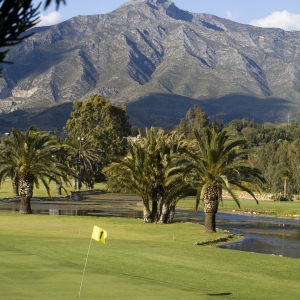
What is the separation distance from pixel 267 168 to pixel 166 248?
7790 cm

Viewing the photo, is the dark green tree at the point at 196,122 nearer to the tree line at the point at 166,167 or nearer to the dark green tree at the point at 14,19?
the tree line at the point at 166,167

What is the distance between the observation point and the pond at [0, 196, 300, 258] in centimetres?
3306

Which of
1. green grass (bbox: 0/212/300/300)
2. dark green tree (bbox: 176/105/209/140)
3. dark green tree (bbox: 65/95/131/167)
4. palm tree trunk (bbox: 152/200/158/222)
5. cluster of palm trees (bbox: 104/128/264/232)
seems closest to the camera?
green grass (bbox: 0/212/300/300)

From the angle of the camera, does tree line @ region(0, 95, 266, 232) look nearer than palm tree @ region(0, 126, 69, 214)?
Yes

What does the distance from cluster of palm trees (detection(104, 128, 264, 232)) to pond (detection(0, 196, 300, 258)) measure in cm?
286

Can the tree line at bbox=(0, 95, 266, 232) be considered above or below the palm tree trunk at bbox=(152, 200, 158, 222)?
above

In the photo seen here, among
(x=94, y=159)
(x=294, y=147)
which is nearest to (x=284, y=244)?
(x=94, y=159)

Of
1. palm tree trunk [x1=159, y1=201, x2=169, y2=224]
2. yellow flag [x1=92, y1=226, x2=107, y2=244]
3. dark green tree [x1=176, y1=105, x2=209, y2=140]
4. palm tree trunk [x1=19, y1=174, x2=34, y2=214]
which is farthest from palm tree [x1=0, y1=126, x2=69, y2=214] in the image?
dark green tree [x1=176, y1=105, x2=209, y2=140]

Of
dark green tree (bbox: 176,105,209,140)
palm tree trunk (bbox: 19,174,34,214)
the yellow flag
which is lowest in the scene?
the yellow flag

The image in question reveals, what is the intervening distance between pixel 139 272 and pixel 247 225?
1113 inches

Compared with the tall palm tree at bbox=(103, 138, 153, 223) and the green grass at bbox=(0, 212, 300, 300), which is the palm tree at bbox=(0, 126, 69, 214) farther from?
the green grass at bbox=(0, 212, 300, 300)

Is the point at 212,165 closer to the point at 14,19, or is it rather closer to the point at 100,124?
the point at 14,19

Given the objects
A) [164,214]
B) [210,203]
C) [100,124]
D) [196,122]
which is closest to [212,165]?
[210,203]

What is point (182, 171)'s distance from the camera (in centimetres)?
3838
